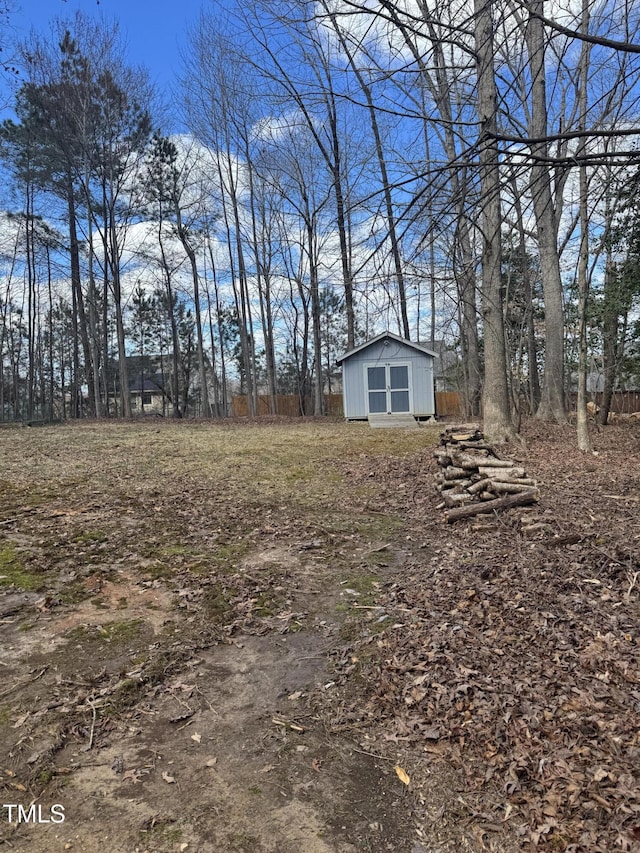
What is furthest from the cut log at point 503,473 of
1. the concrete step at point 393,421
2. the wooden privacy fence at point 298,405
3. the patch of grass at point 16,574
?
the wooden privacy fence at point 298,405

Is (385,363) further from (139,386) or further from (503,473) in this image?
(139,386)

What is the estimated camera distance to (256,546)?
4.73 meters

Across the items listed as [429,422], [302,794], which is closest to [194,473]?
[302,794]

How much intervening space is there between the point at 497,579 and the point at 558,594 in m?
0.44

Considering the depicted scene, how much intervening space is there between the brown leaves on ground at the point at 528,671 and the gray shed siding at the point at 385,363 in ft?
46.7

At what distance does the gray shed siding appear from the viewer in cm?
1872

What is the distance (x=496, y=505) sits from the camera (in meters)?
5.15

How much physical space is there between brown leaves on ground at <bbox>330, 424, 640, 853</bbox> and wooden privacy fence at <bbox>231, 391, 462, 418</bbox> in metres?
21.0

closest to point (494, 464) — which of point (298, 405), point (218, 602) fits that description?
point (218, 602)

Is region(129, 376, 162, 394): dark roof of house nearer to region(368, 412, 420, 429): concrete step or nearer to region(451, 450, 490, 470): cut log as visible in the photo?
region(368, 412, 420, 429): concrete step

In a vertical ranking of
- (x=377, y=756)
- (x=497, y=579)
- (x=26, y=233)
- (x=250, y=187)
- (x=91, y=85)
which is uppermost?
(x=91, y=85)

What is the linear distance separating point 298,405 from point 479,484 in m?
22.5

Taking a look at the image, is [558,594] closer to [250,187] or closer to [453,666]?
[453,666]

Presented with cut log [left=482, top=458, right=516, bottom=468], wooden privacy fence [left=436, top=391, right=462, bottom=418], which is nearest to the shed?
wooden privacy fence [left=436, top=391, right=462, bottom=418]
